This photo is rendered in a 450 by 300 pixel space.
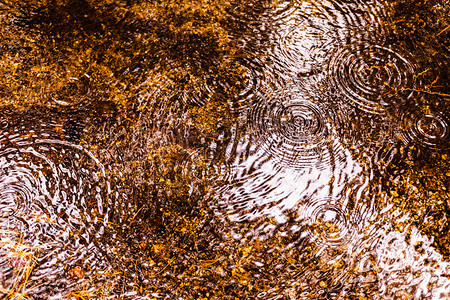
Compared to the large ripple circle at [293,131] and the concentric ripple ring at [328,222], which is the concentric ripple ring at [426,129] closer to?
the large ripple circle at [293,131]

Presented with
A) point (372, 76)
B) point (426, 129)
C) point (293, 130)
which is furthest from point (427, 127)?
point (293, 130)

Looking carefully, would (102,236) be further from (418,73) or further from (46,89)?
(418,73)

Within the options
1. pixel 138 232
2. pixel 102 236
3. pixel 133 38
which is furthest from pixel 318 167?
pixel 133 38

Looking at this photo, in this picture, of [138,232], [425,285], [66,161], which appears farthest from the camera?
[66,161]

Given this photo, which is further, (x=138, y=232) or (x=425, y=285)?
(x=138, y=232)

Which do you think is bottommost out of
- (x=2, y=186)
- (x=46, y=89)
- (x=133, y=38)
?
(x=2, y=186)

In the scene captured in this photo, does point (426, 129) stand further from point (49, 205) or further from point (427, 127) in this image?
point (49, 205)

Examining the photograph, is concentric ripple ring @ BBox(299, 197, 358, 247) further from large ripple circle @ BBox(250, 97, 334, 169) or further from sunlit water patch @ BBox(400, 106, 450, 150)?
sunlit water patch @ BBox(400, 106, 450, 150)
